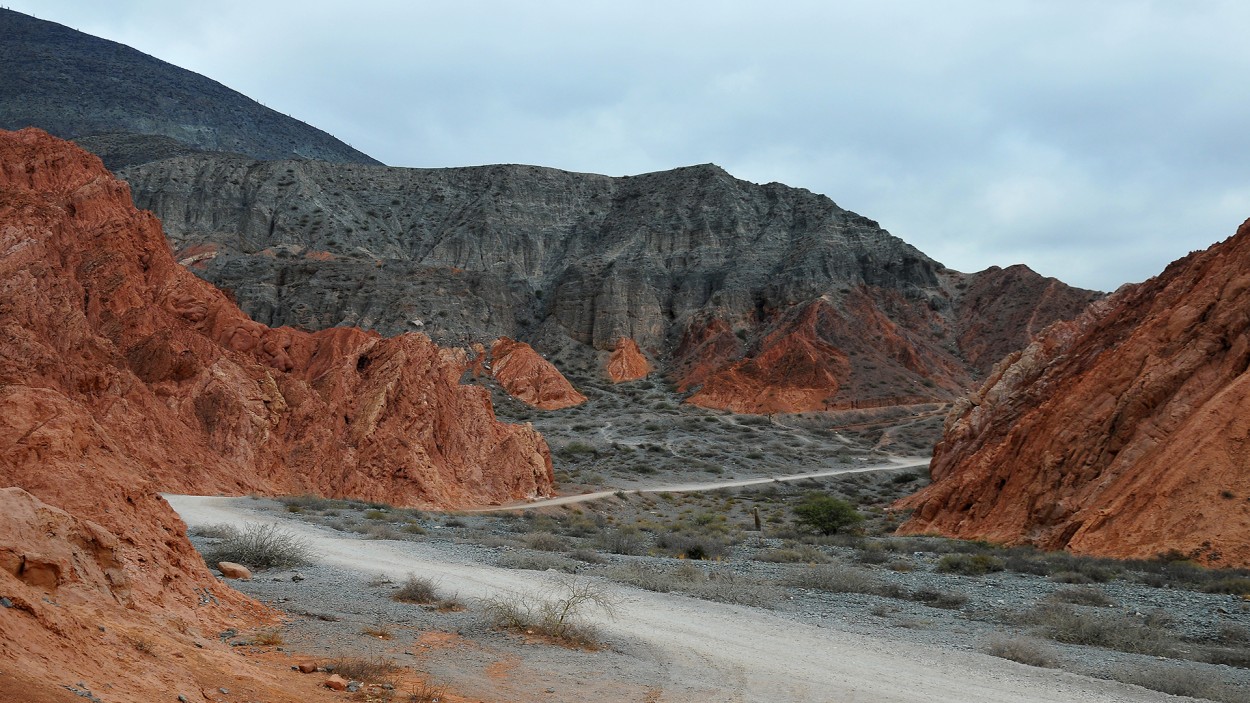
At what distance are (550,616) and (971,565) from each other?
11280 millimetres

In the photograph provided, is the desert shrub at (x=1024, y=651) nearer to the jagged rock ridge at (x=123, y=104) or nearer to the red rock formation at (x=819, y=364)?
the red rock formation at (x=819, y=364)

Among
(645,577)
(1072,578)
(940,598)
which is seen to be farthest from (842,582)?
(1072,578)

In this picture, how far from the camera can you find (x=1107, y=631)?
1130 cm

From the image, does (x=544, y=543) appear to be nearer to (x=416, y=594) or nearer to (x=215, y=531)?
(x=215, y=531)

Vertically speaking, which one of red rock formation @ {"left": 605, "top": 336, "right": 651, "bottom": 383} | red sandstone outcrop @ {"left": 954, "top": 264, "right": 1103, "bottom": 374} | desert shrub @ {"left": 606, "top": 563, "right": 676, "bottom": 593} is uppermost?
red sandstone outcrop @ {"left": 954, "top": 264, "right": 1103, "bottom": 374}

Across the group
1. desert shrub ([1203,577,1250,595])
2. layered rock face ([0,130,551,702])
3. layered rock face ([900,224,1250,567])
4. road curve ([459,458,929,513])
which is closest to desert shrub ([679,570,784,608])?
layered rock face ([0,130,551,702])

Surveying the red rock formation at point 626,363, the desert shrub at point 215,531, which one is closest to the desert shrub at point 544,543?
the desert shrub at point 215,531

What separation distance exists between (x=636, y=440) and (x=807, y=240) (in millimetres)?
52277

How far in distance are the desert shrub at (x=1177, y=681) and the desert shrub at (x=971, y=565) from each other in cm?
780

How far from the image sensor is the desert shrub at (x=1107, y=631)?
10.8 meters

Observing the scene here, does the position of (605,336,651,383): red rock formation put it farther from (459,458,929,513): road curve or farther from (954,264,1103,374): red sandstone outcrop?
(954,264,1103,374): red sandstone outcrop

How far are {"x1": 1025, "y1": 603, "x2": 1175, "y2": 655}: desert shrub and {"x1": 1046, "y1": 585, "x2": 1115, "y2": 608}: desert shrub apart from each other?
0.95 meters

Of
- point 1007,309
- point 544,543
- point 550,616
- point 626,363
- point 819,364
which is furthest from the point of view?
point 1007,309

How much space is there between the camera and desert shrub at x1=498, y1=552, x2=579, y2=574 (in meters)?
15.9
